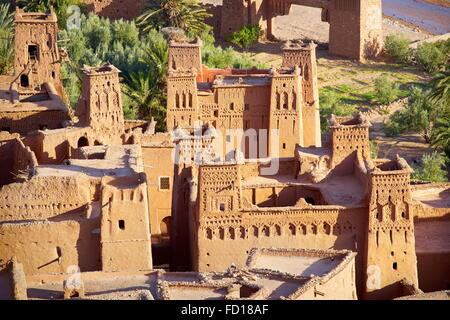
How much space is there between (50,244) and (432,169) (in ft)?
70.2

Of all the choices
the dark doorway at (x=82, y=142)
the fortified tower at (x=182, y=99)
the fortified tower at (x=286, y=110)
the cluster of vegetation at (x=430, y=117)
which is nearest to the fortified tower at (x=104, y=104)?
the dark doorway at (x=82, y=142)

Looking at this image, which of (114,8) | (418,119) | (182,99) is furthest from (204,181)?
(114,8)

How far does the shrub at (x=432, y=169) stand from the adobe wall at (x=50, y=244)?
18922 millimetres

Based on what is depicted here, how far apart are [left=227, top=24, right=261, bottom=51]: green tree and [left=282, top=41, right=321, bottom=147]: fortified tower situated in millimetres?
21318

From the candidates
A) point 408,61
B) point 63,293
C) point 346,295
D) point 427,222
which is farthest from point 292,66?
point 408,61

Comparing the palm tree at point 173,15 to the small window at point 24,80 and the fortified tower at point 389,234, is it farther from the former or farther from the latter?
the fortified tower at point 389,234

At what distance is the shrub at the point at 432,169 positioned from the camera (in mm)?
52594

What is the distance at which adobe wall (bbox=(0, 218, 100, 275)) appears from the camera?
121ft

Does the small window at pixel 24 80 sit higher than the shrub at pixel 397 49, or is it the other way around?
the shrub at pixel 397 49

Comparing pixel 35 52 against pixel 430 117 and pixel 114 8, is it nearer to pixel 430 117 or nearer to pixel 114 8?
pixel 430 117

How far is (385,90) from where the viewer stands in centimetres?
6456

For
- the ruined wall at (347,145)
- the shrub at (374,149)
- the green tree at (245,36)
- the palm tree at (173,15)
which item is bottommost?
the shrub at (374,149)

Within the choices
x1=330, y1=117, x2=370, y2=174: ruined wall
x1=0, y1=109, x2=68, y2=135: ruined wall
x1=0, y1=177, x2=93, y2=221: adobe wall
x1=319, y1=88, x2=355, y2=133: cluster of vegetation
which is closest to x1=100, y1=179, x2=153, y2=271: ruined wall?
x1=0, y1=177, x2=93, y2=221: adobe wall
